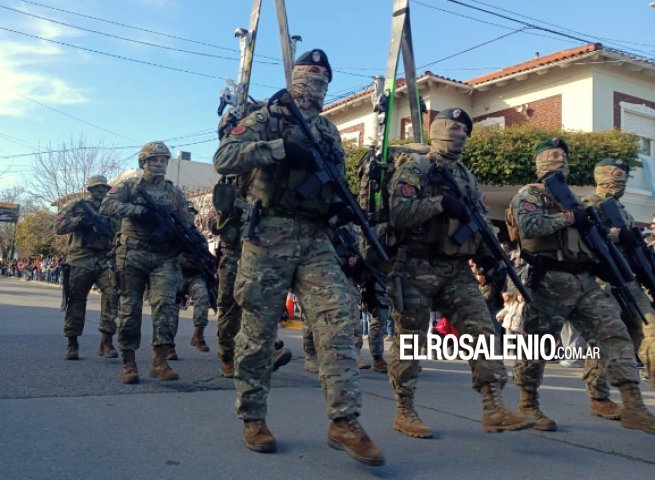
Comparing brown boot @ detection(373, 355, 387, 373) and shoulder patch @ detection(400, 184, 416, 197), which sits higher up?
Answer: shoulder patch @ detection(400, 184, 416, 197)

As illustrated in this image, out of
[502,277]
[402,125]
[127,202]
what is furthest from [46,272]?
[502,277]

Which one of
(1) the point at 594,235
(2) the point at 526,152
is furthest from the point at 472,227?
(2) the point at 526,152

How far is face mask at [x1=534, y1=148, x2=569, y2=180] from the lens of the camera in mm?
4586

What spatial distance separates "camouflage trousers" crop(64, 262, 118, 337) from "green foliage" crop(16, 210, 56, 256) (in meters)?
30.9

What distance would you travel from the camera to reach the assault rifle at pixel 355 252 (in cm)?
423

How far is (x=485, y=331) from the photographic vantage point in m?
3.79

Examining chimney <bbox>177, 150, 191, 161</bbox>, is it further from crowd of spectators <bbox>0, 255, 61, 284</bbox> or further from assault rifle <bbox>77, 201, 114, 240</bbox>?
assault rifle <bbox>77, 201, 114, 240</bbox>

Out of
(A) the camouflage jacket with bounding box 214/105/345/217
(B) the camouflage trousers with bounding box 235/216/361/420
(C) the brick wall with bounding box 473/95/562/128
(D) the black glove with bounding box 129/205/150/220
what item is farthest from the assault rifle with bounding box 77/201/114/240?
(C) the brick wall with bounding box 473/95/562/128

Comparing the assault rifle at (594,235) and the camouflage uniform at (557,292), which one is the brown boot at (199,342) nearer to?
the camouflage uniform at (557,292)

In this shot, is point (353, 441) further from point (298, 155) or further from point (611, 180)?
point (611, 180)

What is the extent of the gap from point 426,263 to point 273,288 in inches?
41.4

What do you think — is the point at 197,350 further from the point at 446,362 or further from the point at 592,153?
the point at 592,153

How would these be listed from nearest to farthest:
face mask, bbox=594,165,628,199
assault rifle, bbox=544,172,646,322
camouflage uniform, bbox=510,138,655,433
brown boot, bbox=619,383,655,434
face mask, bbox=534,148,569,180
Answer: brown boot, bbox=619,383,655,434 → camouflage uniform, bbox=510,138,655,433 → assault rifle, bbox=544,172,646,322 → face mask, bbox=534,148,569,180 → face mask, bbox=594,165,628,199

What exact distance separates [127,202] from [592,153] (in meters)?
11.3
